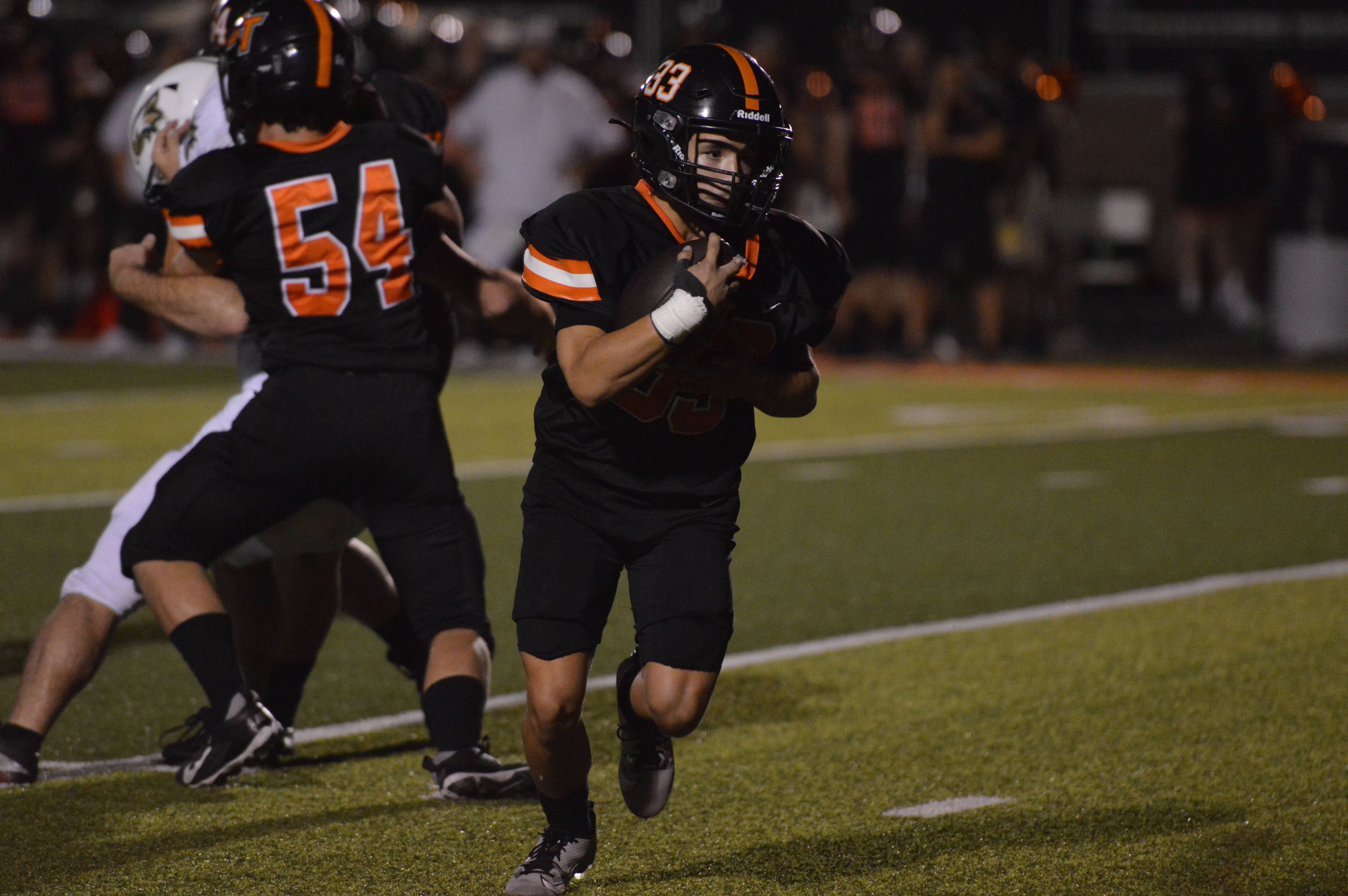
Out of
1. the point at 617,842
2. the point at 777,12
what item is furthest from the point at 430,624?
the point at 777,12

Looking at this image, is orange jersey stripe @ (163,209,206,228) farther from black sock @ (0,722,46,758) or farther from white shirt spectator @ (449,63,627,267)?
white shirt spectator @ (449,63,627,267)

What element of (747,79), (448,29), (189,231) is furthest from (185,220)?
(448,29)

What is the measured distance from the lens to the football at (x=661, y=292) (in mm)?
2994

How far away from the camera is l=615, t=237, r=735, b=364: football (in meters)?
2.99

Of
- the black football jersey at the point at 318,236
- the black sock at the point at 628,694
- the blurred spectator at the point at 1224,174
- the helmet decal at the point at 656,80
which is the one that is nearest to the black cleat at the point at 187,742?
the black football jersey at the point at 318,236

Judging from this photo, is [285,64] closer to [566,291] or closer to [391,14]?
[566,291]

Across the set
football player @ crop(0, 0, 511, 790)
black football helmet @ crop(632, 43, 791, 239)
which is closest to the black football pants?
football player @ crop(0, 0, 511, 790)

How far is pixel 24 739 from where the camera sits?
369 centimetres

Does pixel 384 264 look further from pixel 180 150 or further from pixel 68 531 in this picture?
pixel 68 531

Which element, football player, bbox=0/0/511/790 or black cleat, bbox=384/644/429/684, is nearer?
football player, bbox=0/0/511/790

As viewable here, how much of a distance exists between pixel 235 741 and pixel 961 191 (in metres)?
9.51

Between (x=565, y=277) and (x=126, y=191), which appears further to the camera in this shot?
(x=126, y=191)

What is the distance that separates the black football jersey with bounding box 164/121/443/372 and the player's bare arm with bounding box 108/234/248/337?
43 mm

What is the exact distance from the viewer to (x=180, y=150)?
13.0 ft
